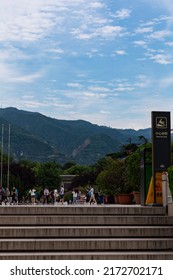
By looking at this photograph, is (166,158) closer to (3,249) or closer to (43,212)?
(43,212)

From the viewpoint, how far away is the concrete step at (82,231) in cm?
1086

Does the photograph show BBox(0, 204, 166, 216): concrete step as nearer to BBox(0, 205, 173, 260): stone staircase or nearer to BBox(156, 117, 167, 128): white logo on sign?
BBox(0, 205, 173, 260): stone staircase

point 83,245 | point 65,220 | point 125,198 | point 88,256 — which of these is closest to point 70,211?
point 65,220

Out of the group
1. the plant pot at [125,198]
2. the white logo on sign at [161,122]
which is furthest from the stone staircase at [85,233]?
the plant pot at [125,198]

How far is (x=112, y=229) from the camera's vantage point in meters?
11.1

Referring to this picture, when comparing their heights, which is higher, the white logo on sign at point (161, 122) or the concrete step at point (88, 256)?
the white logo on sign at point (161, 122)

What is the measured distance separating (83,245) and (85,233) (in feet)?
1.91

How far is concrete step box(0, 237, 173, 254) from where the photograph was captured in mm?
10289

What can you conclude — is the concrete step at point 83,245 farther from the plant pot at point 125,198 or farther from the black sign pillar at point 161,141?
the plant pot at point 125,198

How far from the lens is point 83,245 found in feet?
34.2
